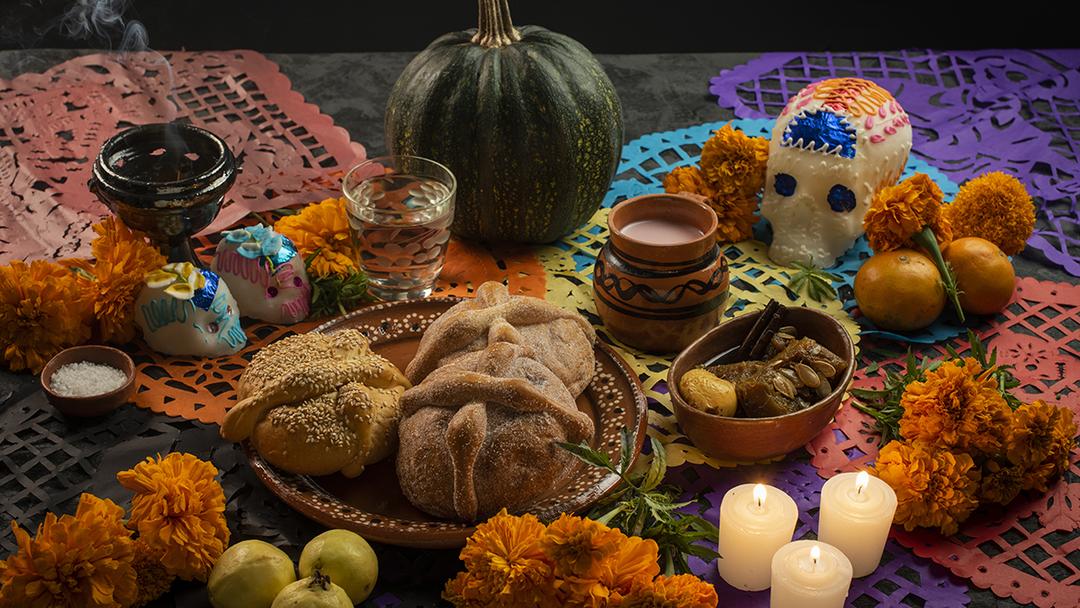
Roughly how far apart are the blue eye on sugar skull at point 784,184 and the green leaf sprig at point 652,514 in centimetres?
75

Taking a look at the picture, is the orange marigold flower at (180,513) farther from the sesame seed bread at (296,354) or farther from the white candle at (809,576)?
the white candle at (809,576)

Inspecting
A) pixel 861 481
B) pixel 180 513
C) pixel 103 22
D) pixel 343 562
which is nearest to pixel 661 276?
pixel 861 481

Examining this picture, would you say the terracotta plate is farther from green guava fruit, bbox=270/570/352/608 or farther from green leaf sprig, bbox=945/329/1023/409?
green leaf sprig, bbox=945/329/1023/409

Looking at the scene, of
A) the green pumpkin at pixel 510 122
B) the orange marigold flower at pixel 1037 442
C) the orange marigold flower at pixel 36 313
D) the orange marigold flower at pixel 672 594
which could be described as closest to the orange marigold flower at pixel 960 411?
the orange marigold flower at pixel 1037 442

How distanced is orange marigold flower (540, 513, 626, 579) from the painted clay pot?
65 cm

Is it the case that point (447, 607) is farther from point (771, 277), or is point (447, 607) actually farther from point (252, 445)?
point (771, 277)

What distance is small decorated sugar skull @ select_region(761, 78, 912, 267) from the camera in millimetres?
2371

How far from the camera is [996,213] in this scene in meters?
2.39

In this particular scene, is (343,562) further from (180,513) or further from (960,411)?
(960,411)

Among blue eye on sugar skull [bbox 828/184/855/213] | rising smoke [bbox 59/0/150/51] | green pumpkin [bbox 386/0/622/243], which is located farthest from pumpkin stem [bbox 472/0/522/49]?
rising smoke [bbox 59/0/150/51]

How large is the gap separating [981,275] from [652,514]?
88 cm

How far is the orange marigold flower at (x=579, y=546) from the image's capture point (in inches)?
62.6

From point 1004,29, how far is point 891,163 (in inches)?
65.5

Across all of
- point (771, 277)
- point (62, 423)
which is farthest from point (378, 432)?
point (771, 277)
